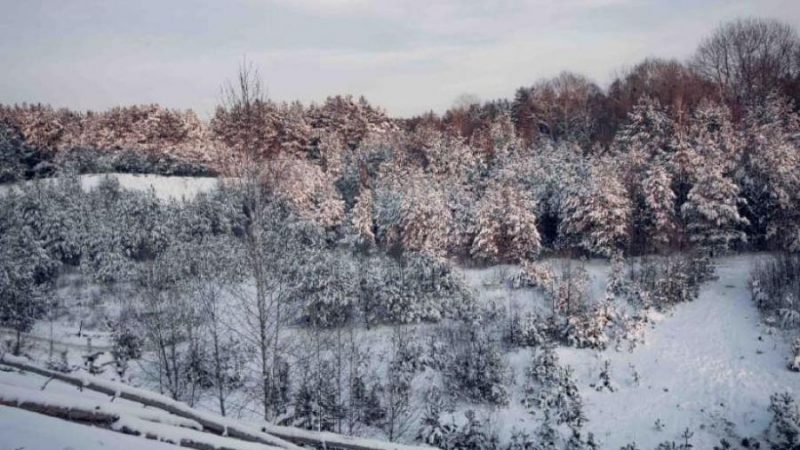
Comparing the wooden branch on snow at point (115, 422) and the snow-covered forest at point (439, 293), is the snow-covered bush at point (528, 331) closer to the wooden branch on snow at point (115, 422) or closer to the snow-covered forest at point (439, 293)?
the snow-covered forest at point (439, 293)

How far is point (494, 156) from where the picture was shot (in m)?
37.2

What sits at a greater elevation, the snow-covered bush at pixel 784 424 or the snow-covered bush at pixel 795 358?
the snow-covered bush at pixel 795 358

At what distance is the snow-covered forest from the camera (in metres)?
12.5

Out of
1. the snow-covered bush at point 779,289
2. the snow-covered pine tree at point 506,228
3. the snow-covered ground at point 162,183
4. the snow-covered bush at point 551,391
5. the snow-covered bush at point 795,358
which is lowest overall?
the snow-covered bush at point 551,391

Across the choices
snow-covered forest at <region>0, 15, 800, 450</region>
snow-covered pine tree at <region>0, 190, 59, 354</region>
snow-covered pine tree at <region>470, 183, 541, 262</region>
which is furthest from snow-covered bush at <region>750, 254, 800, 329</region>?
snow-covered pine tree at <region>0, 190, 59, 354</region>

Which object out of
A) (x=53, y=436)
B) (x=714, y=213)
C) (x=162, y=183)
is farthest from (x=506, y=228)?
(x=162, y=183)

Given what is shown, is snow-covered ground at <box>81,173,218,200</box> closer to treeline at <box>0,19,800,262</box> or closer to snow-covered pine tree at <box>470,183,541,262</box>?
treeline at <box>0,19,800,262</box>

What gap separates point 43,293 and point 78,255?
8.38 metres

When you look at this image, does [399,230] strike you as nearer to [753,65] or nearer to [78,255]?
[78,255]

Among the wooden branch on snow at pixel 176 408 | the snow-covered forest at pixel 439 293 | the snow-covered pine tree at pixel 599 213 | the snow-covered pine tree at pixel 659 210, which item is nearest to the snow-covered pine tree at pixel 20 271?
the snow-covered forest at pixel 439 293

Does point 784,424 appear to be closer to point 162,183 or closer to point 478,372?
point 478,372

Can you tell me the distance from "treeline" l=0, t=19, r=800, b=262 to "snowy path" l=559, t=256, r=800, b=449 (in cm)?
495

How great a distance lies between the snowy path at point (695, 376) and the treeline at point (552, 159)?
495 cm

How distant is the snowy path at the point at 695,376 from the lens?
15367mm
